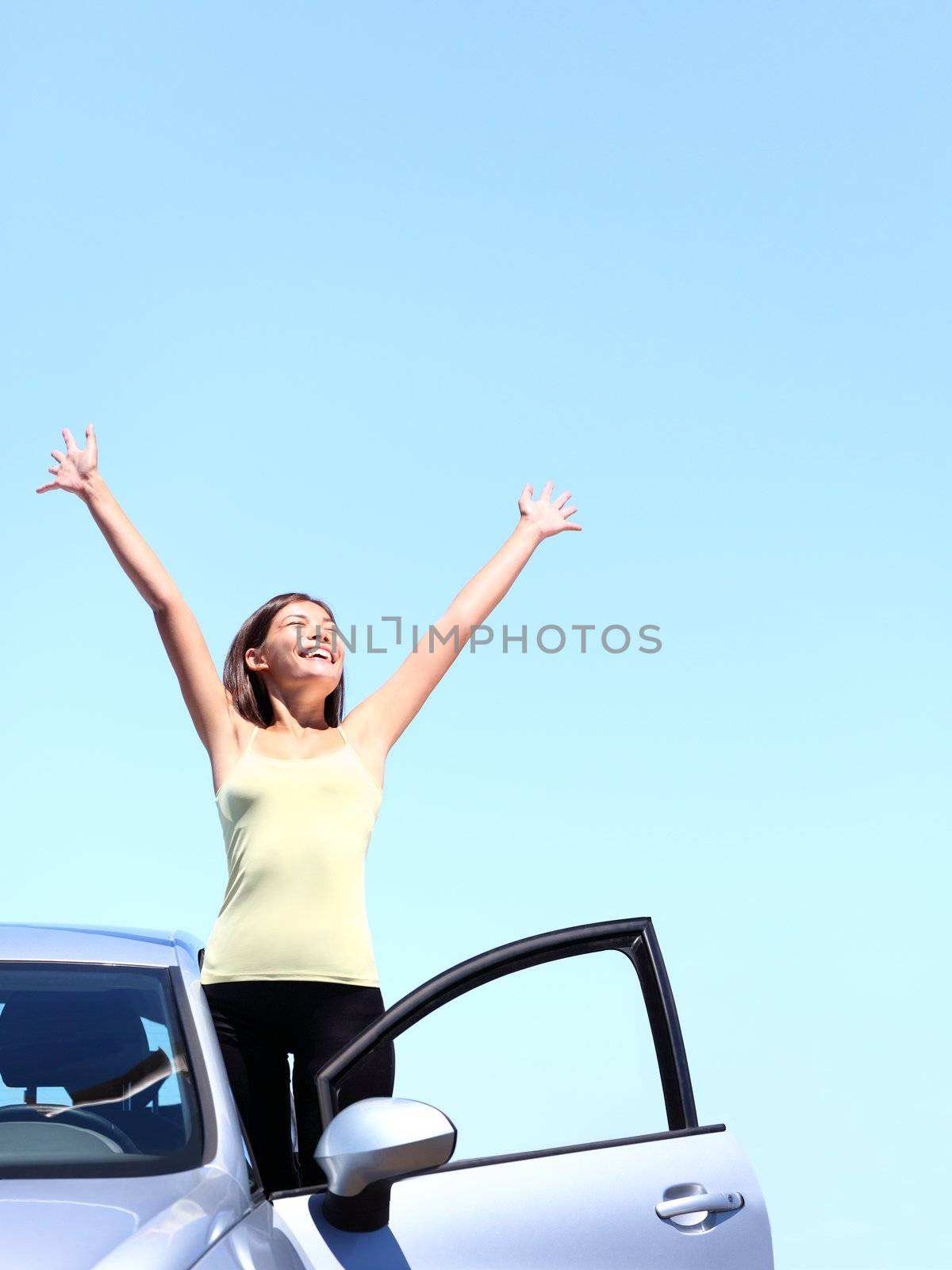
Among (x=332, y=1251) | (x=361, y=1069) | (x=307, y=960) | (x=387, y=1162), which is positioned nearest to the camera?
(x=387, y=1162)

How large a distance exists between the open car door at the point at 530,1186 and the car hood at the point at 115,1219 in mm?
192

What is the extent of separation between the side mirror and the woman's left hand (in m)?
1.99

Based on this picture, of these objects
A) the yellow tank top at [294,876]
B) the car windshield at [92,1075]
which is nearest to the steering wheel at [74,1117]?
the car windshield at [92,1075]

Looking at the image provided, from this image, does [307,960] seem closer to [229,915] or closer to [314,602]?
[229,915]

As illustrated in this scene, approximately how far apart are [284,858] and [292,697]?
48 centimetres

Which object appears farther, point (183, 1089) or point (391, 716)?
point (391, 716)

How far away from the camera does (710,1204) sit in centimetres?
250

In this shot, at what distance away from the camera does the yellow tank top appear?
280cm

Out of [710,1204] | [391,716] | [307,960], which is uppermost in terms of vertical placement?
[391,716]

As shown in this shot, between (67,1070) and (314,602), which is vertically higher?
(314,602)

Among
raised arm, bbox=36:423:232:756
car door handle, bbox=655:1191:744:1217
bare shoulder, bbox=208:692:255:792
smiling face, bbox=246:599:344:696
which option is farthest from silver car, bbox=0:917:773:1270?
smiling face, bbox=246:599:344:696

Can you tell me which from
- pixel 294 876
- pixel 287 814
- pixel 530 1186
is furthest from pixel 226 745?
pixel 530 1186

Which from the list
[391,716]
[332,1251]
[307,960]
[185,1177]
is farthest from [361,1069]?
[391,716]

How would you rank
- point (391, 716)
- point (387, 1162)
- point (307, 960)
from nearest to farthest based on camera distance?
point (387, 1162) → point (307, 960) → point (391, 716)
